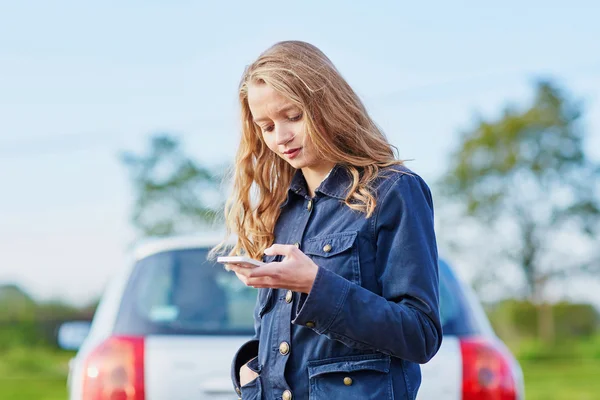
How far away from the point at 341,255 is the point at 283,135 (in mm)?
350

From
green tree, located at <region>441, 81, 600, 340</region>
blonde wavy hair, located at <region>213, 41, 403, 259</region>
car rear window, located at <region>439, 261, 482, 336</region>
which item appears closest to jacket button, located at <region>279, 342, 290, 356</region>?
blonde wavy hair, located at <region>213, 41, 403, 259</region>

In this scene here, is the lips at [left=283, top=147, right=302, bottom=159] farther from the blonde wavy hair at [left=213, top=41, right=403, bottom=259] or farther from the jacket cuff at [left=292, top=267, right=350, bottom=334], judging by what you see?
the jacket cuff at [left=292, top=267, right=350, bottom=334]

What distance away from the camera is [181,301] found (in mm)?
4098

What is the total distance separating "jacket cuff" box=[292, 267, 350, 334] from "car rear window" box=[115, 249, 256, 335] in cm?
169

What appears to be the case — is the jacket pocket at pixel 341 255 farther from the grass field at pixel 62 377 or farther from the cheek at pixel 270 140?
the grass field at pixel 62 377

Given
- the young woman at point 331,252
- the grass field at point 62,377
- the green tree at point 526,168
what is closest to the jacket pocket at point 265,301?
the young woman at point 331,252

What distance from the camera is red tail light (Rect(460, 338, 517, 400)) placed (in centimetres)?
350

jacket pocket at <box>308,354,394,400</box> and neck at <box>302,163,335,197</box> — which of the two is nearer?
jacket pocket at <box>308,354,394,400</box>

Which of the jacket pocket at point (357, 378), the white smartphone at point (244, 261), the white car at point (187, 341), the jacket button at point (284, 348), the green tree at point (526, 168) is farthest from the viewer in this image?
the green tree at point (526, 168)

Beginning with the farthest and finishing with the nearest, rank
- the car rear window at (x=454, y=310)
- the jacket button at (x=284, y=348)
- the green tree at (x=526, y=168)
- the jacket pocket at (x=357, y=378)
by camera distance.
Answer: the green tree at (x=526, y=168)
the car rear window at (x=454, y=310)
the jacket button at (x=284, y=348)
the jacket pocket at (x=357, y=378)

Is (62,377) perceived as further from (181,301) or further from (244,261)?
(244,261)

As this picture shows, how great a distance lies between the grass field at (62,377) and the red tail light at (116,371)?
9.29 meters

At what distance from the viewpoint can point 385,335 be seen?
2043 millimetres

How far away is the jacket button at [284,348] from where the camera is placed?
2.23 m
